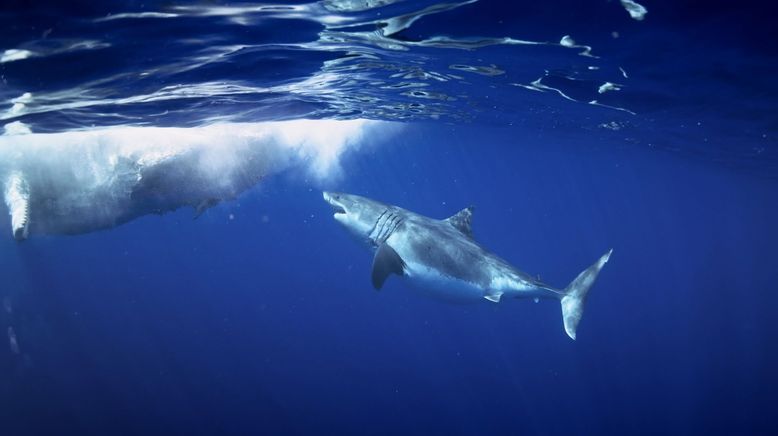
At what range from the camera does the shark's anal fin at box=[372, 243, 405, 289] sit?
400 inches

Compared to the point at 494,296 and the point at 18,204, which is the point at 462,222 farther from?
the point at 18,204

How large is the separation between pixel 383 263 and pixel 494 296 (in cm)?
360

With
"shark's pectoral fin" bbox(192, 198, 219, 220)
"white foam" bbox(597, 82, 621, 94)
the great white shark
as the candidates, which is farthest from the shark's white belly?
"white foam" bbox(597, 82, 621, 94)

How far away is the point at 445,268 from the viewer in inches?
452

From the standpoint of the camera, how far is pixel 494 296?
472 inches

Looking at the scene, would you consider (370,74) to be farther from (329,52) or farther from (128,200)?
(128,200)

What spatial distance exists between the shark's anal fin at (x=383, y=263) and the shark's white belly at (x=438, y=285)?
1029 mm

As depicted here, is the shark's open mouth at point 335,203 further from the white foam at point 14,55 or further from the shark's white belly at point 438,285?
the white foam at point 14,55

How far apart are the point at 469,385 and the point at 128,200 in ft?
77.9

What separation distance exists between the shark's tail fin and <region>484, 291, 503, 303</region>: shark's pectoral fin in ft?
7.28

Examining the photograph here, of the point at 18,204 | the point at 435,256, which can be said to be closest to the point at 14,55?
the point at 18,204

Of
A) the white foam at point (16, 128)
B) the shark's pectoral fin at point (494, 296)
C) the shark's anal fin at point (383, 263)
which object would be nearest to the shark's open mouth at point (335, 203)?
the shark's anal fin at point (383, 263)

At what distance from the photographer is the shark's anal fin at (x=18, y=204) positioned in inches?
494

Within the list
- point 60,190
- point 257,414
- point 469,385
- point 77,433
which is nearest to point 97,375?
point 77,433
